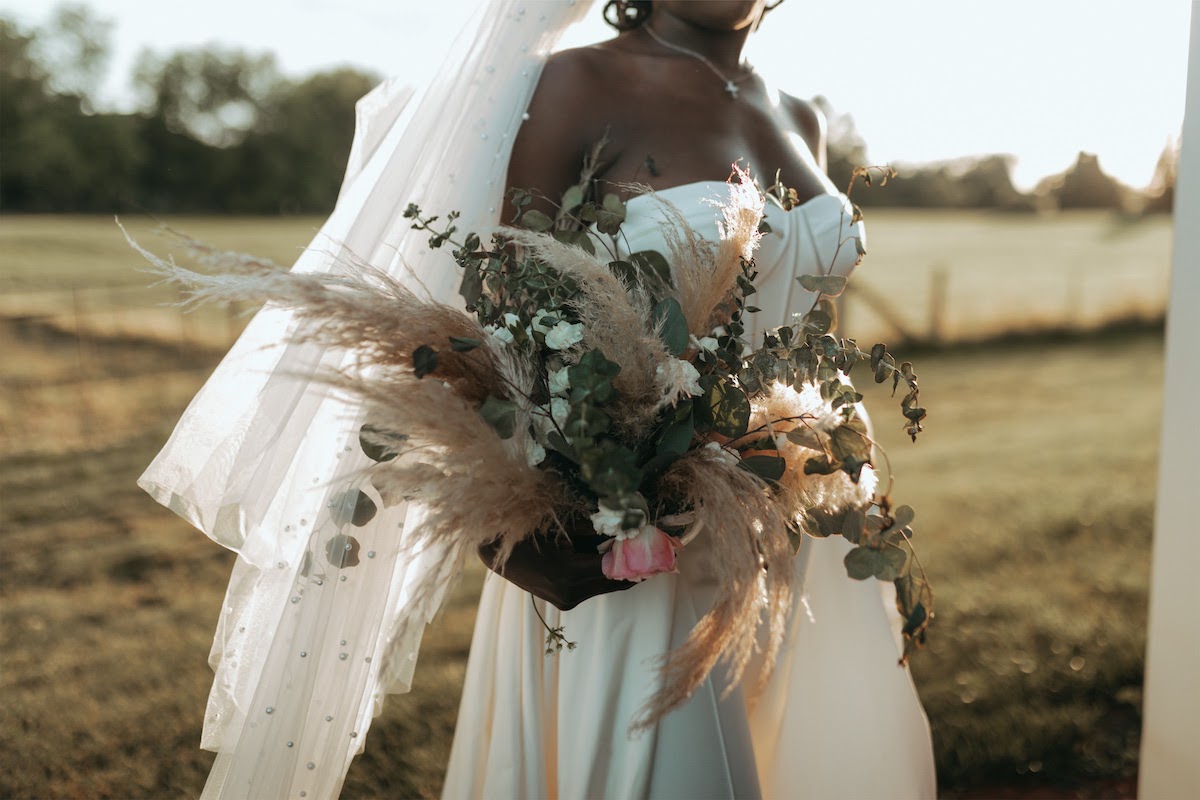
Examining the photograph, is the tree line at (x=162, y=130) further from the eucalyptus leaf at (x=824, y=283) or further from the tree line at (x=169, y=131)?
the eucalyptus leaf at (x=824, y=283)

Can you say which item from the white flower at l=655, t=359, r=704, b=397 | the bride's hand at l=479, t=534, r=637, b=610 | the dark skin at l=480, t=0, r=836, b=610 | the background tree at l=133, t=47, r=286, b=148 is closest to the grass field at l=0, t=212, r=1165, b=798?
the background tree at l=133, t=47, r=286, b=148

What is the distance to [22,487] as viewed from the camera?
4742mm

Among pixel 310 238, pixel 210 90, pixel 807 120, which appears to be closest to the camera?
pixel 807 120

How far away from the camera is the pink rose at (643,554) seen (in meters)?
1.17

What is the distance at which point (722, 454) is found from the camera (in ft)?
3.94

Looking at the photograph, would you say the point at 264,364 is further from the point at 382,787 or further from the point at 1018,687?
the point at 1018,687

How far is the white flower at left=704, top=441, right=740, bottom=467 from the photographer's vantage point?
1188mm

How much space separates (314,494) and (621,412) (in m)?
0.60

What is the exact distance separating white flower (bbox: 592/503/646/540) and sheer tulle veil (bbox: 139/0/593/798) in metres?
0.41

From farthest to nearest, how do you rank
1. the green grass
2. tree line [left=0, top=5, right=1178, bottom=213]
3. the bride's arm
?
1. tree line [left=0, top=5, right=1178, bottom=213]
2. the green grass
3. the bride's arm

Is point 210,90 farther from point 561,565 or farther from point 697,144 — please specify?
point 561,565

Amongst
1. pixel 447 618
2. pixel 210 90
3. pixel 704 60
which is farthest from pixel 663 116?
pixel 210 90

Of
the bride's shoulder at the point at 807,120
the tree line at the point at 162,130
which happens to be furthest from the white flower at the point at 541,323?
the tree line at the point at 162,130

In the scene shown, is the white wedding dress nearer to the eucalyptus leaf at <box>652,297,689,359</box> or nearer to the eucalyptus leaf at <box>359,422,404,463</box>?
the eucalyptus leaf at <box>652,297,689,359</box>
